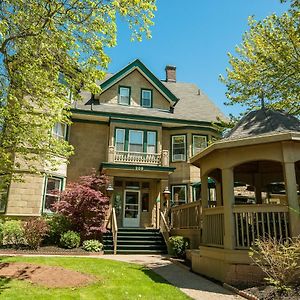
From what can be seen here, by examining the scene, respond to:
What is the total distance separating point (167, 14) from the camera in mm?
10930

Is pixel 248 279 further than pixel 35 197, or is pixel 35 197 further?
pixel 35 197

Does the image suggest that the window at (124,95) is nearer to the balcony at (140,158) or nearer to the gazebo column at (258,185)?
the balcony at (140,158)

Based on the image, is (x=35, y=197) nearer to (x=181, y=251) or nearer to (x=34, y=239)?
(x=34, y=239)

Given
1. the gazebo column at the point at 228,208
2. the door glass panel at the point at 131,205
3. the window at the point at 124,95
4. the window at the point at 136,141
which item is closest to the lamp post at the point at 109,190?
the door glass panel at the point at 131,205

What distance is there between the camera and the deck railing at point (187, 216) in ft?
42.9

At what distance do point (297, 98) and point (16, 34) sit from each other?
13.3 metres

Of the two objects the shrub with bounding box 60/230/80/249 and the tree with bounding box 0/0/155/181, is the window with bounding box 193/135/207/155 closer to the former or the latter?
the shrub with bounding box 60/230/80/249

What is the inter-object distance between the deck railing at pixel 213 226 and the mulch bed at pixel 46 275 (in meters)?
3.75

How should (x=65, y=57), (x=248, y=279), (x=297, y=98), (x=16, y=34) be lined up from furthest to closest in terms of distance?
(x=297, y=98), (x=65, y=57), (x=16, y=34), (x=248, y=279)

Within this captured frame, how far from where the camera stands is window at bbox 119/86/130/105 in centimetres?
2141

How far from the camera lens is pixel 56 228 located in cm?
1552

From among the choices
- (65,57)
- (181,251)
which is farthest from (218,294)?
(65,57)

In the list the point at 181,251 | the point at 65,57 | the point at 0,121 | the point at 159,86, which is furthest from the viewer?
the point at 159,86

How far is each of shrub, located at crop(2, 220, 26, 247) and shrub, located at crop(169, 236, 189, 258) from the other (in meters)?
7.33
